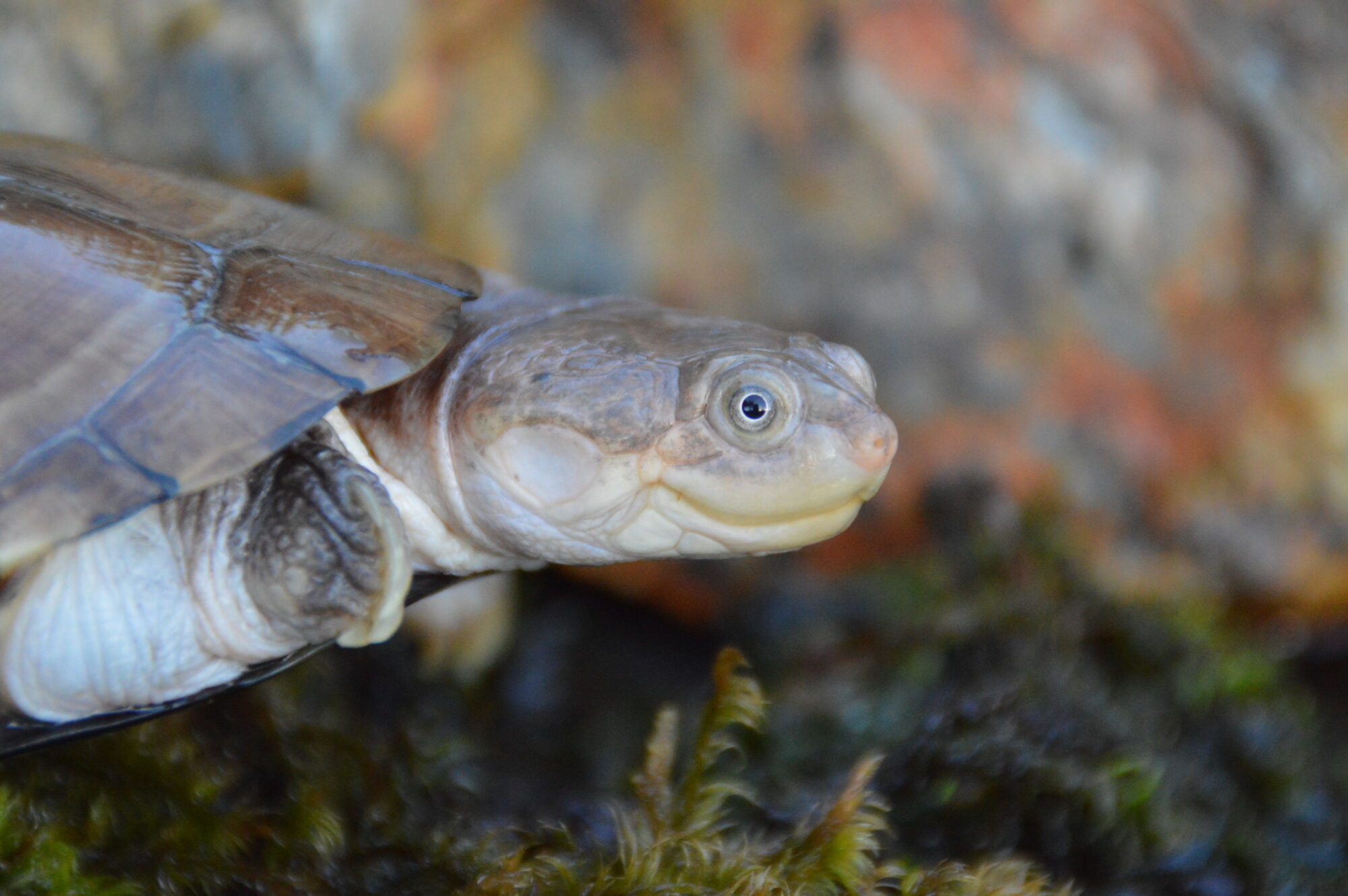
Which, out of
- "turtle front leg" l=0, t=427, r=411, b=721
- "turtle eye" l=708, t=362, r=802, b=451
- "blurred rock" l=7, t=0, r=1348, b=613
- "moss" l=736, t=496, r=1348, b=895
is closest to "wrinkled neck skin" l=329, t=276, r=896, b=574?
"turtle eye" l=708, t=362, r=802, b=451

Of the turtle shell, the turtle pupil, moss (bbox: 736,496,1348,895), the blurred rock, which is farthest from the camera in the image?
the blurred rock

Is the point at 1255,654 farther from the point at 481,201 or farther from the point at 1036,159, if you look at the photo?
the point at 481,201

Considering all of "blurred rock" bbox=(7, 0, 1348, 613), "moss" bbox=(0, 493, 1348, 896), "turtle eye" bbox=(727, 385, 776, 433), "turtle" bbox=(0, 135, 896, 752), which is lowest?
"moss" bbox=(0, 493, 1348, 896)

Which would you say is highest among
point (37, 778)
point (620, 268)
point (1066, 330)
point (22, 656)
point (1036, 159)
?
point (1036, 159)

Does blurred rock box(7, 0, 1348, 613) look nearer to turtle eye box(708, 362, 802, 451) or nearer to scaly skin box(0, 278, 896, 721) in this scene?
scaly skin box(0, 278, 896, 721)

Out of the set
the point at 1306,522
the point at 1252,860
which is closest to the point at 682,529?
the point at 1252,860

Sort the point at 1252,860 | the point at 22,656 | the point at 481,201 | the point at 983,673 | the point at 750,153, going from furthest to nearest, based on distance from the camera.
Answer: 1. the point at 750,153
2. the point at 481,201
3. the point at 983,673
4. the point at 1252,860
5. the point at 22,656

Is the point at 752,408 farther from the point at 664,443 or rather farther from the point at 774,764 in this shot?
the point at 774,764
